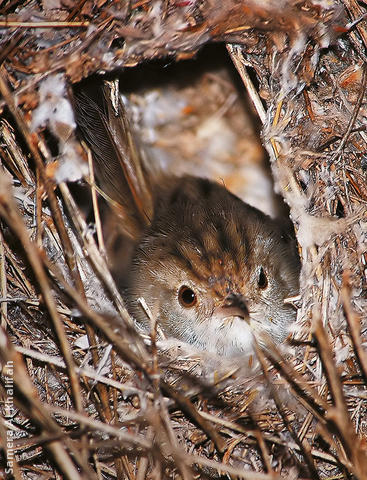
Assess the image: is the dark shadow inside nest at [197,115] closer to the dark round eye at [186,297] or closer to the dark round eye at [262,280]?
the dark round eye at [262,280]

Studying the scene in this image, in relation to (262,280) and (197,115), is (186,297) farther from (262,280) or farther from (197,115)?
(197,115)

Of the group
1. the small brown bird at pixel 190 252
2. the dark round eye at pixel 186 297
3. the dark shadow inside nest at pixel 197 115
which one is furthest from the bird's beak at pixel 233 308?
the dark shadow inside nest at pixel 197 115

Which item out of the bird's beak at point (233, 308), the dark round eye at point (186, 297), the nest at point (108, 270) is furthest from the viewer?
the dark round eye at point (186, 297)

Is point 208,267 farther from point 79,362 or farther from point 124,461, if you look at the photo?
point 124,461

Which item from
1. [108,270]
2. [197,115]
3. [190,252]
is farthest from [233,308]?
[197,115]

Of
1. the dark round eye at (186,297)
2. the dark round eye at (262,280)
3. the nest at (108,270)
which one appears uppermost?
the nest at (108,270)

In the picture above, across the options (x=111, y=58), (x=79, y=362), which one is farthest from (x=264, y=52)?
(x=79, y=362)
